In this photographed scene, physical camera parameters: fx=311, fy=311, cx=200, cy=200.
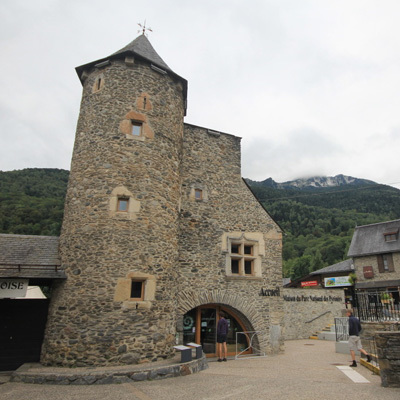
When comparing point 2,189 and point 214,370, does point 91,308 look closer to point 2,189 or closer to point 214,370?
point 214,370

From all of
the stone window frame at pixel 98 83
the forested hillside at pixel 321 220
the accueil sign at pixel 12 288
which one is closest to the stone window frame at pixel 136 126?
the stone window frame at pixel 98 83

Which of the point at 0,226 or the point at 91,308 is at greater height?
the point at 0,226

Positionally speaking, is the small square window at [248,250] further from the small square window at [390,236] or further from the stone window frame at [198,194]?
the small square window at [390,236]

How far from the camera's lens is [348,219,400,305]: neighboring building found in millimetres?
26906

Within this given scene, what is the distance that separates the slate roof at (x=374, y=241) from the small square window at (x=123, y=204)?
2611 cm

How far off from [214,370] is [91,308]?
13.0ft

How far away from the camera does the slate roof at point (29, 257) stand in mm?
8852

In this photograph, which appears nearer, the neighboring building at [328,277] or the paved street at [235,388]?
the paved street at [235,388]

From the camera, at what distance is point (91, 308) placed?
28.1ft

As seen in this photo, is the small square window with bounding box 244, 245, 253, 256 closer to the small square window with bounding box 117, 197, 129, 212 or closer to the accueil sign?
the small square window with bounding box 117, 197, 129, 212

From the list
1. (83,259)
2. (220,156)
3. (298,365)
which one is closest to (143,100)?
(220,156)

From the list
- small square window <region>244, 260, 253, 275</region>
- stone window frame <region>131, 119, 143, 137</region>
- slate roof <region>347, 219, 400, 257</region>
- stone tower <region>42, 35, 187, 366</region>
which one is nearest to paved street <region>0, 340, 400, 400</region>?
stone tower <region>42, 35, 187, 366</region>

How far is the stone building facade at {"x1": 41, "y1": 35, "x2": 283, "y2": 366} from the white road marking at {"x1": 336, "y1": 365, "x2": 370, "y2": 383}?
4013 mm

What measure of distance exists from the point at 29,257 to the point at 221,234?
7016mm
